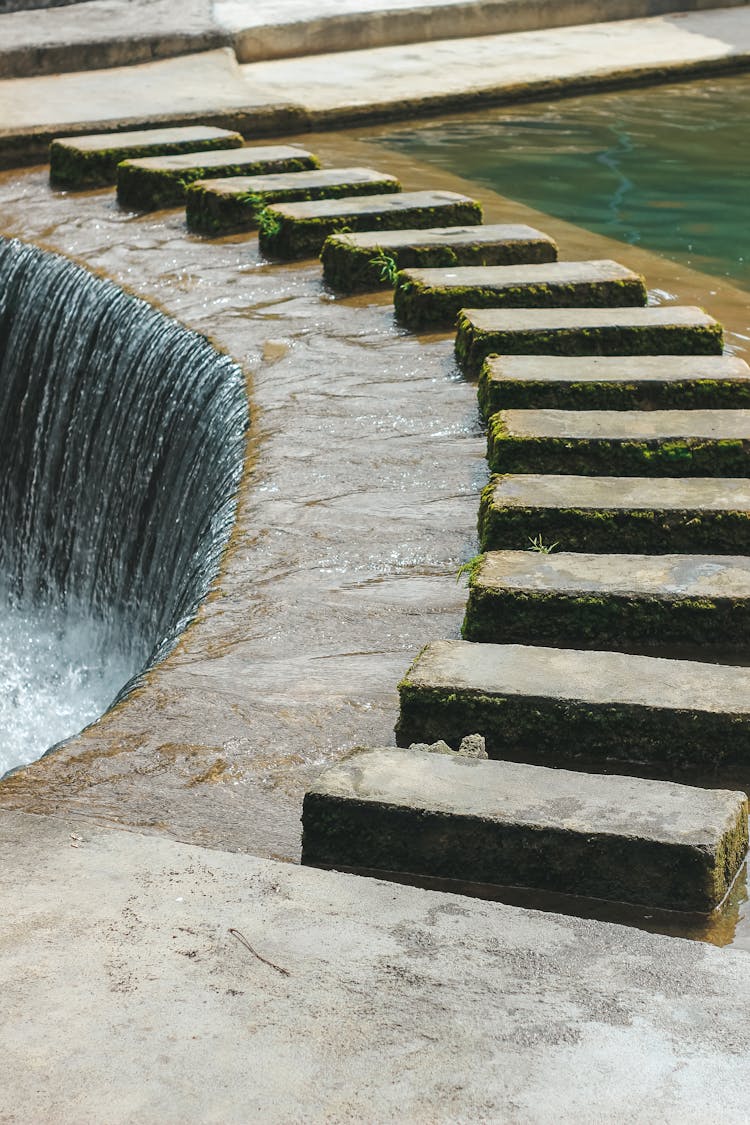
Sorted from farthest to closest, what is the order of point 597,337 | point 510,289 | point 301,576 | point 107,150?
1. point 107,150
2. point 510,289
3. point 597,337
4. point 301,576

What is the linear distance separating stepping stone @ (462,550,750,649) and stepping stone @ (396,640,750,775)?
9.7 inches

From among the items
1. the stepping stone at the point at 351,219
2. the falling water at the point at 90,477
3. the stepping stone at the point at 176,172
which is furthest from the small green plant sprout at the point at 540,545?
the stepping stone at the point at 176,172

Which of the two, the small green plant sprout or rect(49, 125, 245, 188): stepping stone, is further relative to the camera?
rect(49, 125, 245, 188): stepping stone

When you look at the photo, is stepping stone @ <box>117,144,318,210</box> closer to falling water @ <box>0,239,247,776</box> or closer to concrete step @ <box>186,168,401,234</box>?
concrete step @ <box>186,168,401,234</box>

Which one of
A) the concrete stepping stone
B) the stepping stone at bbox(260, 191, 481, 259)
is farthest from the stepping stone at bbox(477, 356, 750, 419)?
the stepping stone at bbox(260, 191, 481, 259)

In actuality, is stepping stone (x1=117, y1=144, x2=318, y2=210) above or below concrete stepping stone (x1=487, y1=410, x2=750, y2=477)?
above

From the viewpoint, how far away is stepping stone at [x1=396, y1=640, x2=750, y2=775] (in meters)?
2.67

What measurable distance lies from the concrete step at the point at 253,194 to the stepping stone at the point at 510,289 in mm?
1361

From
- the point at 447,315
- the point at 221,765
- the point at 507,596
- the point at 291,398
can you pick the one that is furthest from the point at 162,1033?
the point at 447,315

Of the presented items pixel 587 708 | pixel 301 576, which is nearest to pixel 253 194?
pixel 301 576

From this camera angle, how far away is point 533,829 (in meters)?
2.34

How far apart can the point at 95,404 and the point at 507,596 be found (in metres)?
3.28

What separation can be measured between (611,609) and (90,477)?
129 inches

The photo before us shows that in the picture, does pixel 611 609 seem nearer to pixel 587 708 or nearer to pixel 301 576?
pixel 587 708
